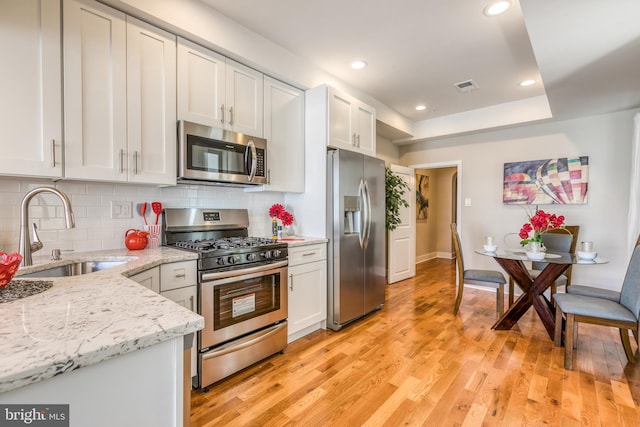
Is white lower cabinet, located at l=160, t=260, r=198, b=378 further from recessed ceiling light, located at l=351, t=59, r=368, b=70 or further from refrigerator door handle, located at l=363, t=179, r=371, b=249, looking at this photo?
recessed ceiling light, located at l=351, t=59, r=368, b=70

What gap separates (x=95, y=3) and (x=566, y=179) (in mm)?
5078

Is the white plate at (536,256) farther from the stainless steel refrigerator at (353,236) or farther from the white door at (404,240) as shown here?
the white door at (404,240)

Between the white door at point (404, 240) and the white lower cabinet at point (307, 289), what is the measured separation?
1.97 meters

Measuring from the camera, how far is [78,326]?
0.72 m

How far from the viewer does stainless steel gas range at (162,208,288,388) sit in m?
1.98

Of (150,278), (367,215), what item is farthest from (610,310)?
(150,278)

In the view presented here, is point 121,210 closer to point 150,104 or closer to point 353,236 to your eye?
point 150,104

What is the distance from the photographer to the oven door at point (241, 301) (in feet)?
6.50

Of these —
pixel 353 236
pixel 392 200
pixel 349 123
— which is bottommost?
pixel 353 236

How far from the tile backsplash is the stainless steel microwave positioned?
263 mm

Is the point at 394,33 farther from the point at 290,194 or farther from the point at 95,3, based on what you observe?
the point at 95,3

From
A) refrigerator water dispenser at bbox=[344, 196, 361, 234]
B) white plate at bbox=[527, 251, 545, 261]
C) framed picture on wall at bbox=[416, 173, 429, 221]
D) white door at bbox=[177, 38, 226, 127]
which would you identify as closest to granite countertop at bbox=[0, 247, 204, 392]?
white door at bbox=[177, 38, 226, 127]

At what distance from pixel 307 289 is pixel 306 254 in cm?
33

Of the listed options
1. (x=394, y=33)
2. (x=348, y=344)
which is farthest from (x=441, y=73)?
(x=348, y=344)
